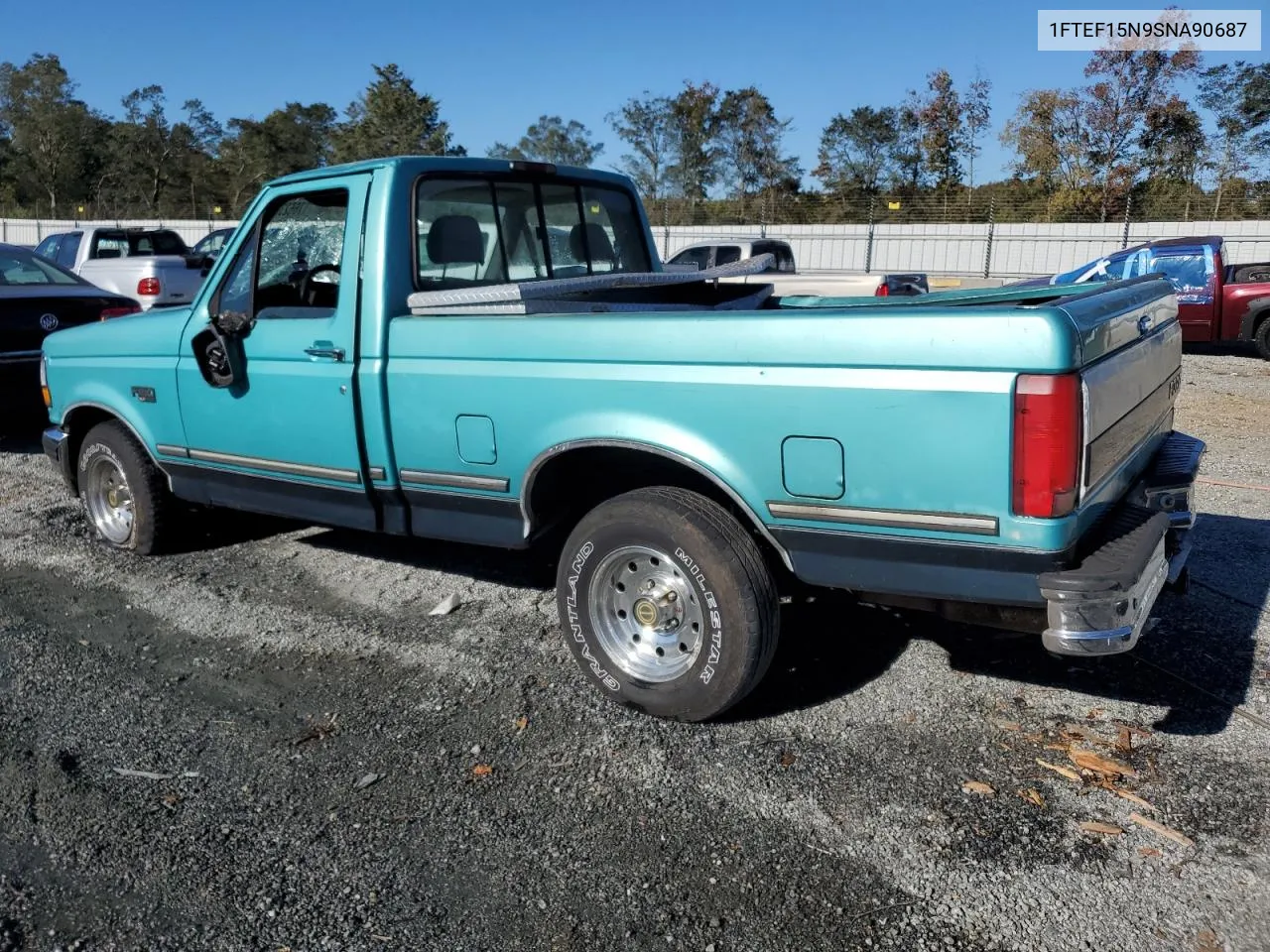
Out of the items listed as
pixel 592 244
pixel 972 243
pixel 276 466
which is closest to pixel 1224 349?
pixel 592 244

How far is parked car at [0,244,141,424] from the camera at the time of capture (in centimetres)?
821

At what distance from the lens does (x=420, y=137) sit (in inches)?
2151

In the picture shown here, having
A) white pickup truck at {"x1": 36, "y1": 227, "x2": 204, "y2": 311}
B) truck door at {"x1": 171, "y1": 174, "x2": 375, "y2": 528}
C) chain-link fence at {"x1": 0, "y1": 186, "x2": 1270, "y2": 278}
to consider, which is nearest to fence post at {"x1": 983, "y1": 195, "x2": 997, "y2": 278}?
chain-link fence at {"x1": 0, "y1": 186, "x2": 1270, "y2": 278}

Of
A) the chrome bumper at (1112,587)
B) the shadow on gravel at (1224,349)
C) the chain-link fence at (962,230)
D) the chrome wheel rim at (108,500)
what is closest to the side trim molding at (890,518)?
the chrome bumper at (1112,587)

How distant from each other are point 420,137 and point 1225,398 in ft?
163

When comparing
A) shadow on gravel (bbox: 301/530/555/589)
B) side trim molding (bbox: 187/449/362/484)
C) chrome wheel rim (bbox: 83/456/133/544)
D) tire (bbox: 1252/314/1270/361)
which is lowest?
tire (bbox: 1252/314/1270/361)

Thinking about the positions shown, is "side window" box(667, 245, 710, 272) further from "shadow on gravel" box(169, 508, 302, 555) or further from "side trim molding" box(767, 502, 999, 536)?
"side trim molding" box(767, 502, 999, 536)

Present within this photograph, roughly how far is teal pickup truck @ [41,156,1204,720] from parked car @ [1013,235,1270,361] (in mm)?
11628

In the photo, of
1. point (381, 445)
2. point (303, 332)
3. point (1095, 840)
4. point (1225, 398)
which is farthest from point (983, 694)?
point (1225, 398)

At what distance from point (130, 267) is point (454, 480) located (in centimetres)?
1093

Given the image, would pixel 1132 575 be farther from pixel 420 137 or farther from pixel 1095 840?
pixel 420 137

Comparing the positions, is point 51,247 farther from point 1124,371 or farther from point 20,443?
point 1124,371

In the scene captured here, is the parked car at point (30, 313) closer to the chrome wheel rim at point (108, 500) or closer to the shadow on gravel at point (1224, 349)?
the chrome wheel rim at point (108, 500)

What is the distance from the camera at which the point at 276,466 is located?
4.81 metres
